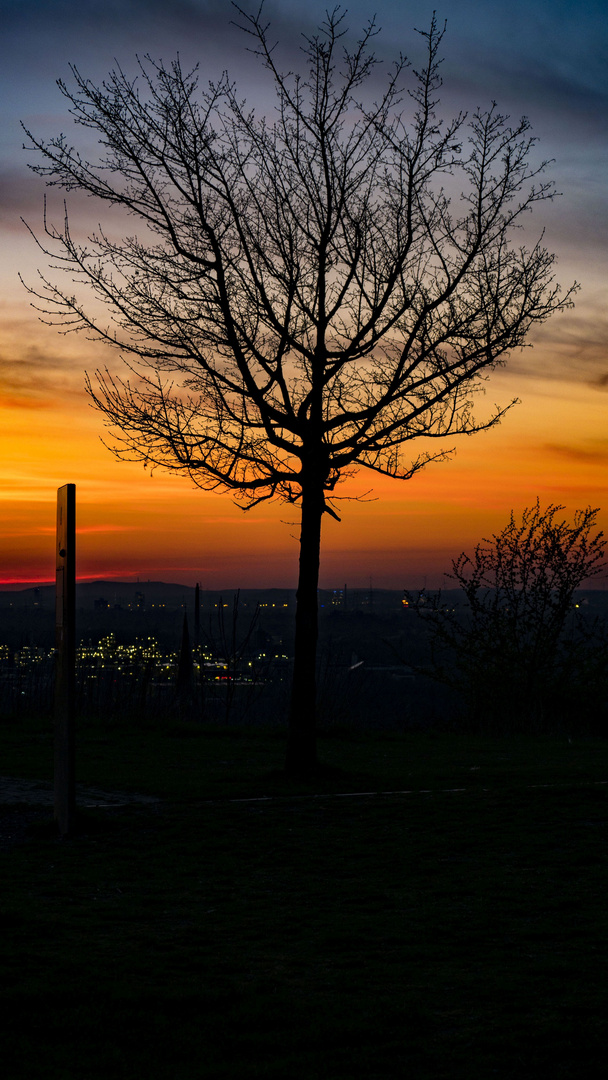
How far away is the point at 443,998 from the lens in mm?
4184

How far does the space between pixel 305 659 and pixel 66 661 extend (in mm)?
3385

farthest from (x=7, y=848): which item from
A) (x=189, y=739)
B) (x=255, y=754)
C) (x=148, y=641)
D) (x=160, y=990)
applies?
(x=148, y=641)

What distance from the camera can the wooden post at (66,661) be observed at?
7996 mm

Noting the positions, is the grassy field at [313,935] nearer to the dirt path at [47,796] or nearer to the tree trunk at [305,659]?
the dirt path at [47,796]

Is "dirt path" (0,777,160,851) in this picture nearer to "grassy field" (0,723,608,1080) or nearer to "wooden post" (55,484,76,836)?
"grassy field" (0,723,608,1080)

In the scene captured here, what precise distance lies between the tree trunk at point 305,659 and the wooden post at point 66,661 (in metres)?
3.30

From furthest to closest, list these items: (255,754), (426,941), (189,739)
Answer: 1. (189,739)
2. (255,754)
3. (426,941)

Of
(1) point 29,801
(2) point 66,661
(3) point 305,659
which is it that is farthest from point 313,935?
(3) point 305,659

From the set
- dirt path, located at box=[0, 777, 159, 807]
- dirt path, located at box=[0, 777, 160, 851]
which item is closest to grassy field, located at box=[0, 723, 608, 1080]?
dirt path, located at box=[0, 777, 160, 851]

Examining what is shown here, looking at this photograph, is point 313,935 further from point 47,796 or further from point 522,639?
point 522,639

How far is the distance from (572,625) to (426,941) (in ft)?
58.1

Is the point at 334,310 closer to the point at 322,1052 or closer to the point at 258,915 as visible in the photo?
the point at 258,915

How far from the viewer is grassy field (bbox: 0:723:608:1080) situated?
366cm

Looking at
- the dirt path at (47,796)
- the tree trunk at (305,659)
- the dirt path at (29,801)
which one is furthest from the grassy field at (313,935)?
the tree trunk at (305,659)
